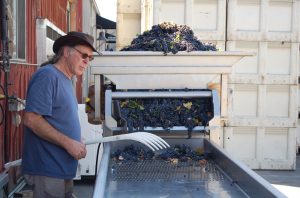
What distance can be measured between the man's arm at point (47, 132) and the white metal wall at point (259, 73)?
14.5 feet

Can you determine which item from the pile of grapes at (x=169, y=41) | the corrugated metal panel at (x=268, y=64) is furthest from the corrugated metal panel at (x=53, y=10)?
the corrugated metal panel at (x=268, y=64)

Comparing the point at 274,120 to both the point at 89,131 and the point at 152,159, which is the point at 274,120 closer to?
the point at 89,131

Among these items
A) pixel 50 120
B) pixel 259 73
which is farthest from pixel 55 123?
pixel 259 73

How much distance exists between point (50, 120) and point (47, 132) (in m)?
0.12

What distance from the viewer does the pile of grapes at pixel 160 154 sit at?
428 centimetres

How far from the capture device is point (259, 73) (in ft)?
25.7

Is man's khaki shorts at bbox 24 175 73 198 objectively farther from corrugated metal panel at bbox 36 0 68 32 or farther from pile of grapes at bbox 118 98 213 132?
corrugated metal panel at bbox 36 0 68 32

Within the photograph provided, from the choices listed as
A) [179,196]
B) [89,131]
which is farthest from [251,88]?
Result: [179,196]

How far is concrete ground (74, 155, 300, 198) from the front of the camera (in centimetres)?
709

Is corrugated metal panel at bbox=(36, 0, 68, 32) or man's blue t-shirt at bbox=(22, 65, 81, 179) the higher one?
corrugated metal panel at bbox=(36, 0, 68, 32)

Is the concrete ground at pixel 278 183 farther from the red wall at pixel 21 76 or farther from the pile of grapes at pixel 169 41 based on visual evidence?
the pile of grapes at pixel 169 41

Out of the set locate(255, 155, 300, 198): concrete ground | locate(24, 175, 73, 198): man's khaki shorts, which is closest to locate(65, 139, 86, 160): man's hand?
locate(24, 175, 73, 198): man's khaki shorts

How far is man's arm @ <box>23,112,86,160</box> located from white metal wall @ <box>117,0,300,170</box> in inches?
174

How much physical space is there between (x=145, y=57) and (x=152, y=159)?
926mm
